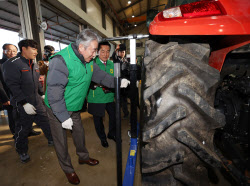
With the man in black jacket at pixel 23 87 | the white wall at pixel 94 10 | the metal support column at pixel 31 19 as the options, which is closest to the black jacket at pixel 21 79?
the man in black jacket at pixel 23 87

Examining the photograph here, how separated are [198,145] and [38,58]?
5.17 metres

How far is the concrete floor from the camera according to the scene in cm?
180

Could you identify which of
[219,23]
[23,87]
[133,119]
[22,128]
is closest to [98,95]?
[133,119]

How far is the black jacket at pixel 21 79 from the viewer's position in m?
2.06

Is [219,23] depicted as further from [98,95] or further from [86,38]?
[98,95]

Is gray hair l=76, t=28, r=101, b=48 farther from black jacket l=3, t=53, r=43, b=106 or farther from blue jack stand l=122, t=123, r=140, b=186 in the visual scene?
blue jack stand l=122, t=123, r=140, b=186

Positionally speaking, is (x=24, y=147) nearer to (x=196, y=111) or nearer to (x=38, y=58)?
(x=196, y=111)

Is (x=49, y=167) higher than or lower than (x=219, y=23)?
lower

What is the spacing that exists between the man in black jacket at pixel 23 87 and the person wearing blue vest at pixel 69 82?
0.88 m

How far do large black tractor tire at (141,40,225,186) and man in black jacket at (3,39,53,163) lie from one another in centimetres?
222

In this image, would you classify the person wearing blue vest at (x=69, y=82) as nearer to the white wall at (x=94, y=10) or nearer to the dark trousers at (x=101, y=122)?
the dark trousers at (x=101, y=122)

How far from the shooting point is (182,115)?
80 centimetres

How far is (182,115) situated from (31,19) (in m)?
5.42

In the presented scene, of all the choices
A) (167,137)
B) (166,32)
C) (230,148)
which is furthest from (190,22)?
(230,148)
